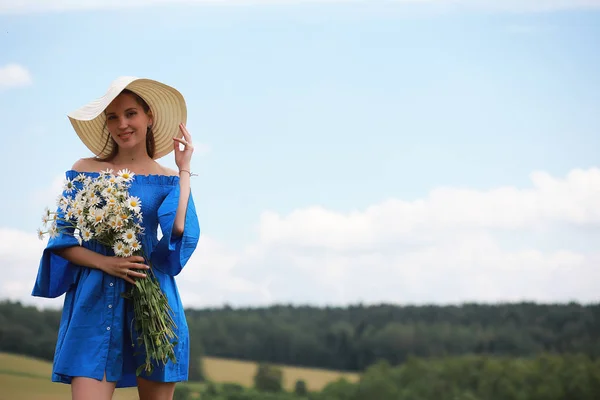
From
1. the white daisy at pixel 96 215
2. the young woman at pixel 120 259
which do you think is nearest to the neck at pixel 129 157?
the young woman at pixel 120 259

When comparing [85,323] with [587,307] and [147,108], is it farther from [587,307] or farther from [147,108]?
[587,307]

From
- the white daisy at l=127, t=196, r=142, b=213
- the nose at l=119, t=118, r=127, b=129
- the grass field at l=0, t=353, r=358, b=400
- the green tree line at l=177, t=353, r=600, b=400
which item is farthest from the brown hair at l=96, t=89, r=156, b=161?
the green tree line at l=177, t=353, r=600, b=400

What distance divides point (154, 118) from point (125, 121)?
19cm

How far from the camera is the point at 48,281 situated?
2922mm

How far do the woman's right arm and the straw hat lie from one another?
0.46 meters

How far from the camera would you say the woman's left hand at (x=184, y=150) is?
9.73 ft

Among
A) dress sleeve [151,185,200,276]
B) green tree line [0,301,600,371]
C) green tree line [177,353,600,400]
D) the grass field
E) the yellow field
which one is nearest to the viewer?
dress sleeve [151,185,200,276]

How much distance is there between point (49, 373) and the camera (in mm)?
6398

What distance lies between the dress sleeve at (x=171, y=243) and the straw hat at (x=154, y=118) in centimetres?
34

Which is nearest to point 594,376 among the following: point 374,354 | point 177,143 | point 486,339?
point 486,339

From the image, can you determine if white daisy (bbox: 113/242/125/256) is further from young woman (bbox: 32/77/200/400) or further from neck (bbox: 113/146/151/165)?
neck (bbox: 113/146/151/165)

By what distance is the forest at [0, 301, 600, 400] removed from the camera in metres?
7.27

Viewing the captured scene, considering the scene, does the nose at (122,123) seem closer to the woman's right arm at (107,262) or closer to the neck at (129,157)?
the neck at (129,157)

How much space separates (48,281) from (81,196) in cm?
38
